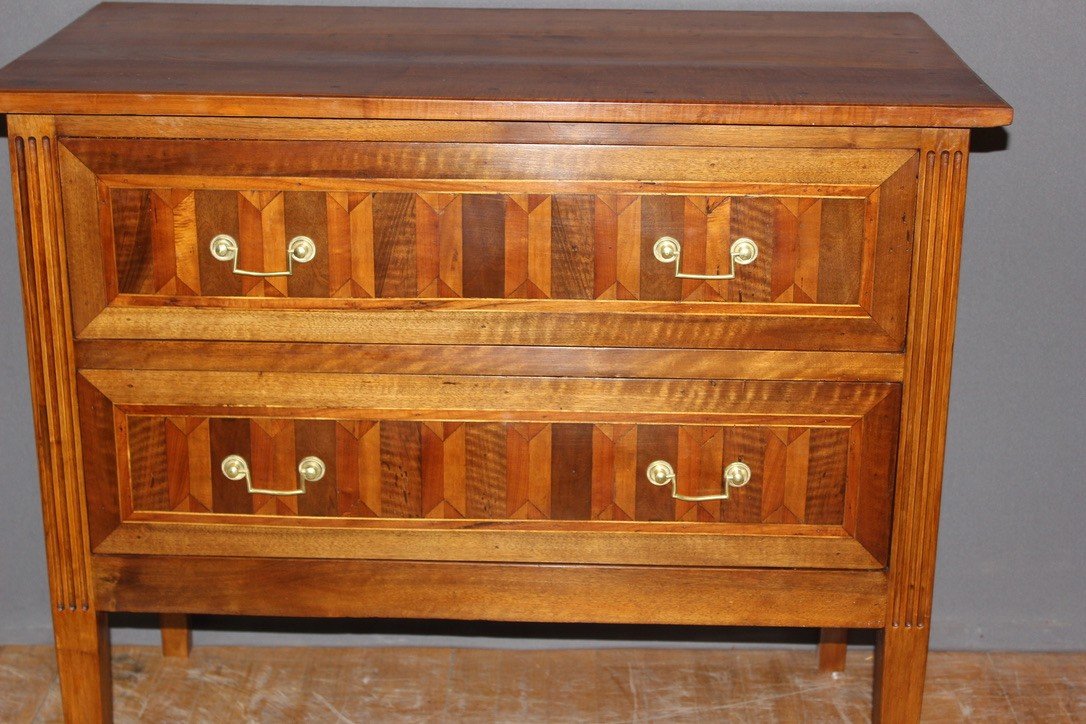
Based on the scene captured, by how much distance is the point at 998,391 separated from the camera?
7.27ft

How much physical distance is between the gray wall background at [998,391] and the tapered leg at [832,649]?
0.18 meters

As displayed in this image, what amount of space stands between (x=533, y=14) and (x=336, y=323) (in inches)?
23.1

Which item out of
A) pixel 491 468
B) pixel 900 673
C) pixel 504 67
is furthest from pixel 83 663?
pixel 900 673

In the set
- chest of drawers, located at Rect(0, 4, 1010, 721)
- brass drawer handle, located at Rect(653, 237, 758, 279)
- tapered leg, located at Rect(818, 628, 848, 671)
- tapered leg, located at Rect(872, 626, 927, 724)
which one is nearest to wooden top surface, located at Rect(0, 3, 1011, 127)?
chest of drawers, located at Rect(0, 4, 1010, 721)

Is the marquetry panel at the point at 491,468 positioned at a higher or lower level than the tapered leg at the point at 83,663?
higher

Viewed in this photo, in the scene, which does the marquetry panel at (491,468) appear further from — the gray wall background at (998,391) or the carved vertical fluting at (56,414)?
the gray wall background at (998,391)

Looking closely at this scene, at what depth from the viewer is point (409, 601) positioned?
1.78 meters

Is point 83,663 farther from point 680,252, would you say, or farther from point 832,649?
point 832,649

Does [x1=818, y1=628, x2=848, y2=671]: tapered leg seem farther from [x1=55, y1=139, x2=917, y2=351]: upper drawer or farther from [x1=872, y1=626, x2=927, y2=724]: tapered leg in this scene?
[x1=55, y1=139, x2=917, y2=351]: upper drawer

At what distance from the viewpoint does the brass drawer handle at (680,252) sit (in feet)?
5.28

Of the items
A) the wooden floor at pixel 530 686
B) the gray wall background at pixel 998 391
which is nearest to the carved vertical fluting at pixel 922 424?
the wooden floor at pixel 530 686

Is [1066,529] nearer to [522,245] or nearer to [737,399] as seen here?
[737,399]

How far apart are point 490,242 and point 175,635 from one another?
1009 mm

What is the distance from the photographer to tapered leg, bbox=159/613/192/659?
2266 mm
